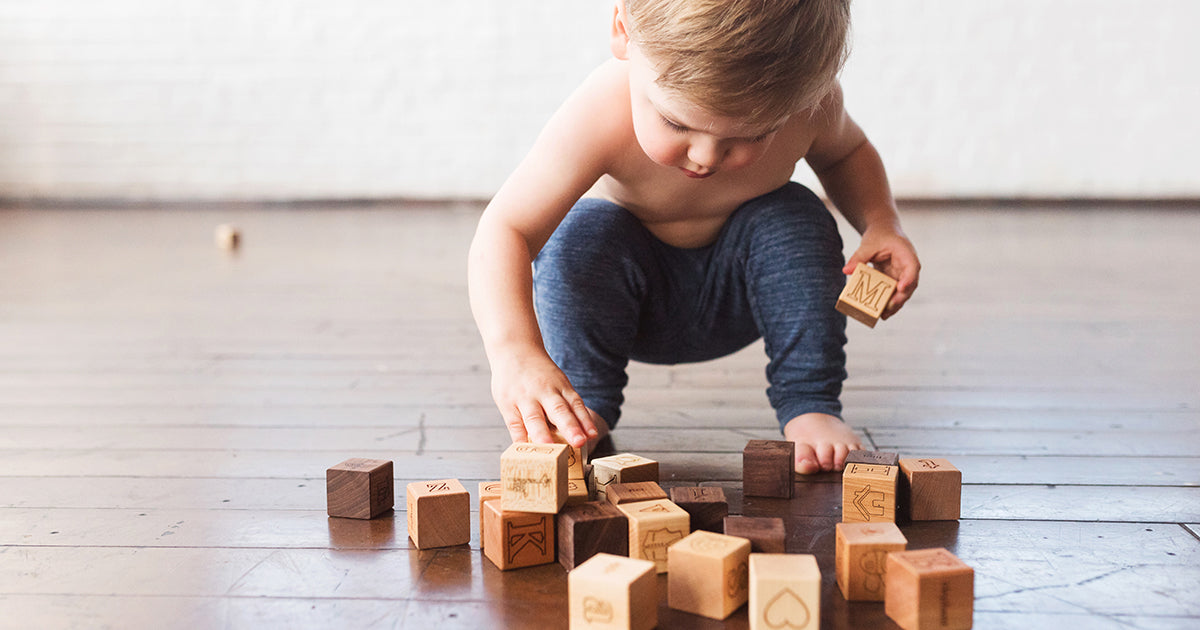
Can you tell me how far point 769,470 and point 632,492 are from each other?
195mm

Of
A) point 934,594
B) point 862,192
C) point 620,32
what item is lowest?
point 934,594

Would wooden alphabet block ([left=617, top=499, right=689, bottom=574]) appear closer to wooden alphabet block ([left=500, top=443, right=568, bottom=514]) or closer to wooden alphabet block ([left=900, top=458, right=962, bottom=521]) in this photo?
wooden alphabet block ([left=500, top=443, right=568, bottom=514])

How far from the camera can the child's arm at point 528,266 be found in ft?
3.47

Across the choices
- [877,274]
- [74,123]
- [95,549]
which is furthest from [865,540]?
[74,123]

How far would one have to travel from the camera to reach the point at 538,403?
1056 mm

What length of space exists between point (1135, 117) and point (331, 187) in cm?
447

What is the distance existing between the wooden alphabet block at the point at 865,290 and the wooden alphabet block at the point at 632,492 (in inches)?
15.6

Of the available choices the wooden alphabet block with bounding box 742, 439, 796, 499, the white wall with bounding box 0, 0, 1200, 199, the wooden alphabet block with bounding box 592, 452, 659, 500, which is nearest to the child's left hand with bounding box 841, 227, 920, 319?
the wooden alphabet block with bounding box 742, 439, 796, 499

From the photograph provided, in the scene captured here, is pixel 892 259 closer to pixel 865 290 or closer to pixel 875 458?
pixel 865 290

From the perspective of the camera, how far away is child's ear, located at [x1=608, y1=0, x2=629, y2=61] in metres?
1.08

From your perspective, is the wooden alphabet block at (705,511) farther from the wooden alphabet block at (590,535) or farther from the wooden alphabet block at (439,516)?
the wooden alphabet block at (439,516)

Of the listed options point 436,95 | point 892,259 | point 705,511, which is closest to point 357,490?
point 705,511

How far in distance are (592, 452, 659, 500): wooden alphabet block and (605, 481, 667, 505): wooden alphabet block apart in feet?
0.12

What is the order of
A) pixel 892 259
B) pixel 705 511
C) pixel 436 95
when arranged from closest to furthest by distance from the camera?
pixel 705 511 → pixel 892 259 → pixel 436 95
